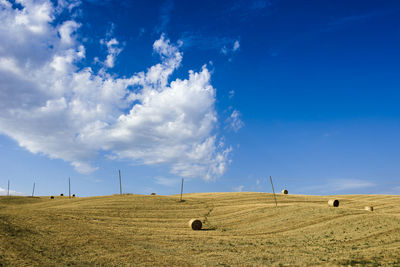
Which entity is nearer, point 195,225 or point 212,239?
point 212,239

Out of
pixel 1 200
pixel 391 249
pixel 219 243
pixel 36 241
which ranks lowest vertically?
pixel 391 249

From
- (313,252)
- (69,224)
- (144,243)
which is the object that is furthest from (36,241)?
(313,252)

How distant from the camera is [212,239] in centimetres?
2706

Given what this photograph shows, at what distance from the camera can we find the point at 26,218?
A: 26719 millimetres

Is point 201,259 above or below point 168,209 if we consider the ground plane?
below

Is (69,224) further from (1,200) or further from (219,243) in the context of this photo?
(1,200)

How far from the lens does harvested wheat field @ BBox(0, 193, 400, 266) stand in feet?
63.9

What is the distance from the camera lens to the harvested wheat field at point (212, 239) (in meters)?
19.5

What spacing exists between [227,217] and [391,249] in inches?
832

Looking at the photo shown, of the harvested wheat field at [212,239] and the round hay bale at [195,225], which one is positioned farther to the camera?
the round hay bale at [195,225]

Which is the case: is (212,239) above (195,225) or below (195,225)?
below

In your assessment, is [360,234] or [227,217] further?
[227,217]

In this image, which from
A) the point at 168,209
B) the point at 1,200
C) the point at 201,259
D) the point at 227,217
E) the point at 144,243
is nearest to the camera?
the point at 201,259

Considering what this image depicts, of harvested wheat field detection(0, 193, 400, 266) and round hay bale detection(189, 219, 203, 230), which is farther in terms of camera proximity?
round hay bale detection(189, 219, 203, 230)
